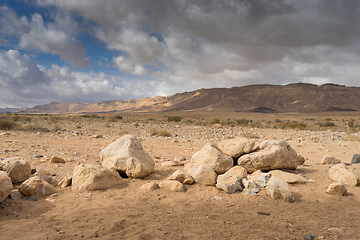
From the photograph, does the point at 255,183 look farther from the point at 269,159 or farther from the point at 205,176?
the point at 269,159

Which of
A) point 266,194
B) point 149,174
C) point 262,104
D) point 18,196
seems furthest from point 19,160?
A: point 262,104

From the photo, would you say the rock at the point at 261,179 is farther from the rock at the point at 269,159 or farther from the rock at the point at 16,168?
the rock at the point at 16,168

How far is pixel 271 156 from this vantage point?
240 inches

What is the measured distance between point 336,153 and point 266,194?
715cm

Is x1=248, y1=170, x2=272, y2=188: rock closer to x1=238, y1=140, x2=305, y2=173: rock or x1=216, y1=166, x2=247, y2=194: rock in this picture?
x1=216, y1=166, x2=247, y2=194: rock

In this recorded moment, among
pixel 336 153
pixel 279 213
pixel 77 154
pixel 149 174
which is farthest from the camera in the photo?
pixel 336 153

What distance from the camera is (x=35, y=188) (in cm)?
436

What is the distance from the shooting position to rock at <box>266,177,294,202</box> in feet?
14.8

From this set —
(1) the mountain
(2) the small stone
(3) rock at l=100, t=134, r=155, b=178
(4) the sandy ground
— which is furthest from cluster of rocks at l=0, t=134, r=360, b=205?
(1) the mountain

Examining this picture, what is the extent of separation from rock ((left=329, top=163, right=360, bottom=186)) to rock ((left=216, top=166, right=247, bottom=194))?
237 centimetres

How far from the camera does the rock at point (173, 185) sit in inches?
194

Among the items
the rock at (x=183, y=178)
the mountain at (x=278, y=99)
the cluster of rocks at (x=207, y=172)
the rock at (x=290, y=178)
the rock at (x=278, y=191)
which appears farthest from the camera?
the mountain at (x=278, y=99)

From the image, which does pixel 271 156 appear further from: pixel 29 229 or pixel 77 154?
pixel 77 154

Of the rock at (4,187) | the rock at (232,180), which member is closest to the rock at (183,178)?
the rock at (232,180)
